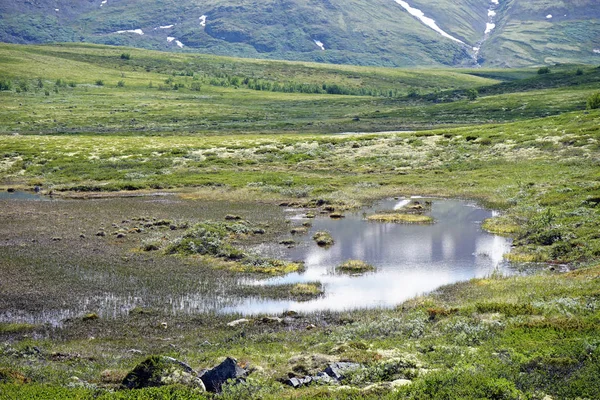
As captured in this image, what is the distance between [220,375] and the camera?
2230 centimetres

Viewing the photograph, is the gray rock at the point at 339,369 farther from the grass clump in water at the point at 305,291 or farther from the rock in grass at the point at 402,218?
the rock in grass at the point at 402,218

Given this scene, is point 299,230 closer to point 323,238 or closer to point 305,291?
point 323,238

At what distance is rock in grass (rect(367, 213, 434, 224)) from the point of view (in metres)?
58.7

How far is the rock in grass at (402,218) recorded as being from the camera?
58719 millimetres

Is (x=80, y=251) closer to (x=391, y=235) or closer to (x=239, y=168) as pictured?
(x=391, y=235)

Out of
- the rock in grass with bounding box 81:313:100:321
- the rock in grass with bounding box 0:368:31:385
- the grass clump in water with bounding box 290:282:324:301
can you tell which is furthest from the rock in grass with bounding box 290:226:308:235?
the rock in grass with bounding box 0:368:31:385

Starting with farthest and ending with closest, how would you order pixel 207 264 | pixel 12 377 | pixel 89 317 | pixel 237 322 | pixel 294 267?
pixel 207 264, pixel 294 267, pixel 89 317, pixel 237 322, pixel 12 377

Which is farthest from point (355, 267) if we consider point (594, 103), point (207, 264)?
point (594, 103)

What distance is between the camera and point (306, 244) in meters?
50.6

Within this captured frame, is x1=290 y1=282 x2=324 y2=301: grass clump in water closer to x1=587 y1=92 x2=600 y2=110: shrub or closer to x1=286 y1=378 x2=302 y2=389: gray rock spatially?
x1=286 y1=378 x2=302 y2=389: gray rock

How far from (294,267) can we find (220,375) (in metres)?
21.3

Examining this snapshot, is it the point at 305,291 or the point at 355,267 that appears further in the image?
the point at 355,267

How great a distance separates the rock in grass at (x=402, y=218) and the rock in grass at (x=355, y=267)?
1607cm

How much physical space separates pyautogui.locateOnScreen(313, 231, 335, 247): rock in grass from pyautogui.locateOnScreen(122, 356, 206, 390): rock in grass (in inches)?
1121
